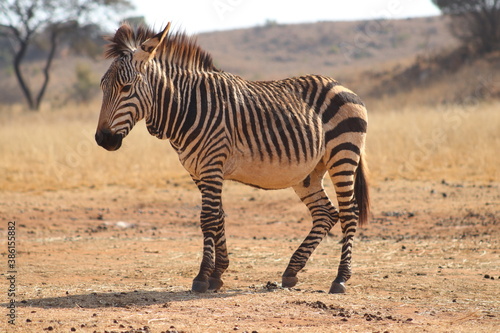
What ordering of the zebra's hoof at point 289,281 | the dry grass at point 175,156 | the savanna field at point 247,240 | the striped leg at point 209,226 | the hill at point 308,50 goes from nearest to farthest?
1. the savanna field at point 247,240
2. the striped leg at point 209,226
3. the zebra's hoof at point 289,281
4. the dry grass at point 175,156
5. the hill at point 308,50

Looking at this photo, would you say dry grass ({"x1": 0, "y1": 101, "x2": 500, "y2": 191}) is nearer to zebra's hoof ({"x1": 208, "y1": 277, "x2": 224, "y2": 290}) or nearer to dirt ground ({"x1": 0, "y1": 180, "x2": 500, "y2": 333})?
dirt ground ({"x1": 0, "y1": 180, "x2": 500, "y2": 333})

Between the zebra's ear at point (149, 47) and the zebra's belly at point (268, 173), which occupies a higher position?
the zebra's ear at point (149, 47)

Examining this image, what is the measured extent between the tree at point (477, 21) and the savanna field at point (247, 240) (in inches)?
496

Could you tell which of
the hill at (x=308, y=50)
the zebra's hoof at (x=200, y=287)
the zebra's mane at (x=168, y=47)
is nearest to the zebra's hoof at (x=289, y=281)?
the zebra's hoof at (x=200, y=287)

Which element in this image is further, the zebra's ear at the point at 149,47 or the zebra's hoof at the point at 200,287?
the zebra's hoof at the point at 200,287

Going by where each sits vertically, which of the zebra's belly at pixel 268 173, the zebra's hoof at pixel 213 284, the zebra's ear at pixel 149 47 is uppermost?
the zebra's ear at pixel 149 47

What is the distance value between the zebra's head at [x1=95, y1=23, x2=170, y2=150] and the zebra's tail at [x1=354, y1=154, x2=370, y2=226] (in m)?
2.17

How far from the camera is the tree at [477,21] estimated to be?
2816 centimetres

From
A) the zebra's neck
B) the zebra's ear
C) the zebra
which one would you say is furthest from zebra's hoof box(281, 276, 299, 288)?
the zebra's ear

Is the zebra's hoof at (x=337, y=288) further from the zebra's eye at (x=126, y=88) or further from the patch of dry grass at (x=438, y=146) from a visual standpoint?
the patch of dry grass at (x=438, y=146)

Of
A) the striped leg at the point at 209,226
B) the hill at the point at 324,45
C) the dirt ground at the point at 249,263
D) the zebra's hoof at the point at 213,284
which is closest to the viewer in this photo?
the dirt ground at the point at 249,263

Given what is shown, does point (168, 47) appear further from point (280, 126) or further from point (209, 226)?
point (209, 226)

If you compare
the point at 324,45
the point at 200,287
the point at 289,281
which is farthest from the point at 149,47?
the point at 324,45

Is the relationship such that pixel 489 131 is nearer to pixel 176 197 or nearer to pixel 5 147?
pixel 176 197
